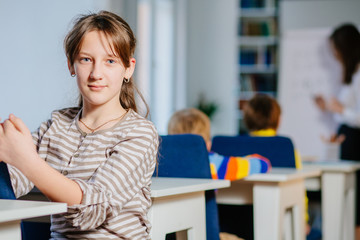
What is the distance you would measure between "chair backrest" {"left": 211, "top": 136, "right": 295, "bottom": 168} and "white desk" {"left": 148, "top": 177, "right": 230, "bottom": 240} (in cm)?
103

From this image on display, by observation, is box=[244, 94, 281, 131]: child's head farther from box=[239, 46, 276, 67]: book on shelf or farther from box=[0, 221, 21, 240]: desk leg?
box=[239, 46, 276, 67]: book on shelf

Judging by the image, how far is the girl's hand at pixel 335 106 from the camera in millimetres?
5887

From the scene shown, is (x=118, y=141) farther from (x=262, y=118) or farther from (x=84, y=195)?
(x=262, y=118)

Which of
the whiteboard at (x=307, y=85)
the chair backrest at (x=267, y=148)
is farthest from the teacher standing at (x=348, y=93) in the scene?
the chair backrest at (x=267, y=148)

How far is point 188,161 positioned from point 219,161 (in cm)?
26

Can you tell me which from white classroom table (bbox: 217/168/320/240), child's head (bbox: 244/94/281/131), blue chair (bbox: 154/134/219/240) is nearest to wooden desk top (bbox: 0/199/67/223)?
blue chair (bbox: 154/134/219/240)

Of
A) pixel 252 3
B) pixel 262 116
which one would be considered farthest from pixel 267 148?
pixel 252 3

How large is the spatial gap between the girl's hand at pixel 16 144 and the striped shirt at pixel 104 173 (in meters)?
0.13

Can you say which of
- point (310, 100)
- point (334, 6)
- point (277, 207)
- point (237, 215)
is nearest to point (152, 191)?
point (277, 207)

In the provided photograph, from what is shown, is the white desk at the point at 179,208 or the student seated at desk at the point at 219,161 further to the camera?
the student seated at desk at the point at 219,161

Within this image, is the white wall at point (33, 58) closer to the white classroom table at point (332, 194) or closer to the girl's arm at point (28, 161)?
the white classroom table at point (332, 194)

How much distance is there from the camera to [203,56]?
318 inches

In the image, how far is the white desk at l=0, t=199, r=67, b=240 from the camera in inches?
40.4

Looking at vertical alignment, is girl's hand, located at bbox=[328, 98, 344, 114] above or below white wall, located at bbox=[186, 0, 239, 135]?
below
